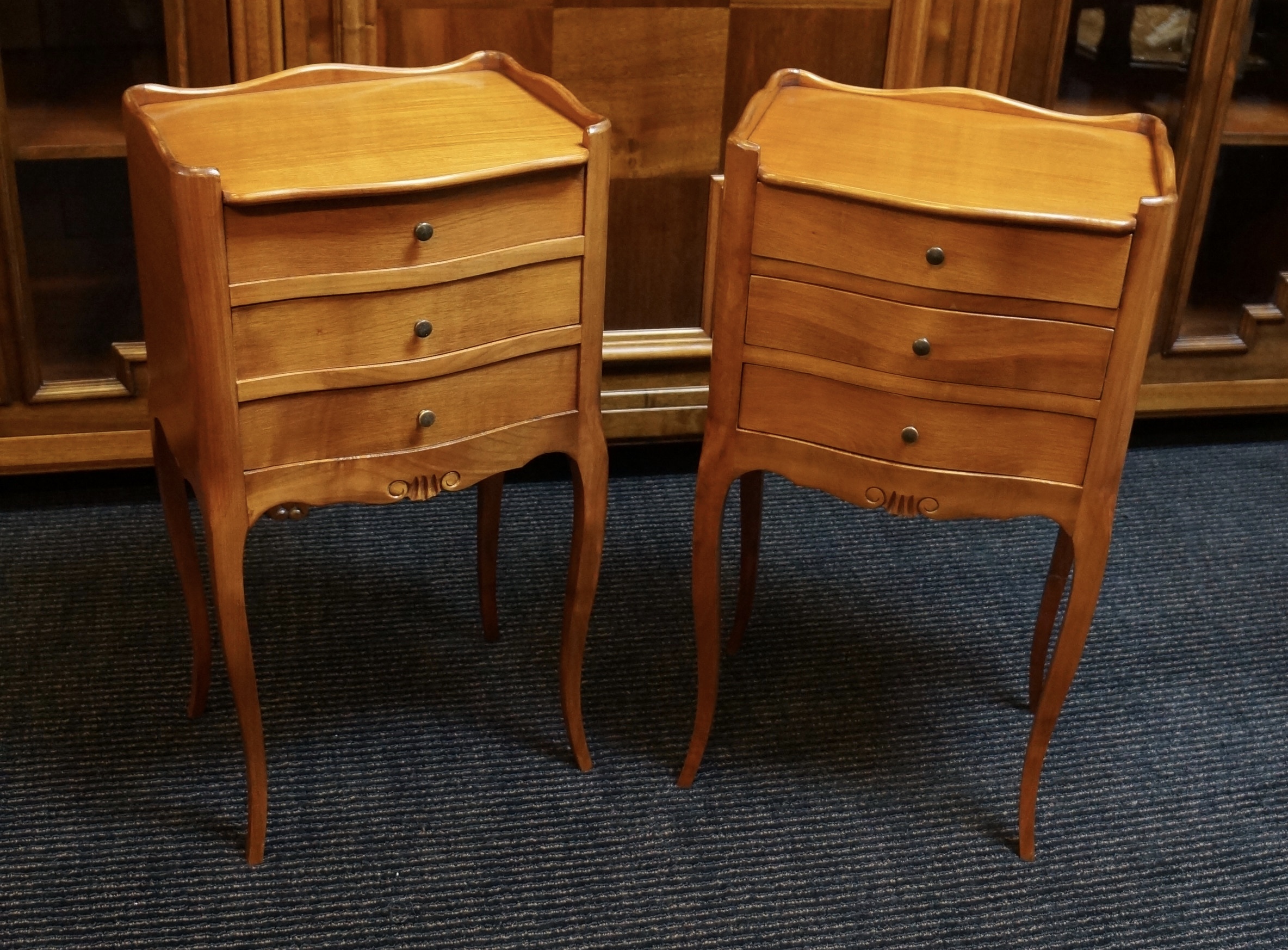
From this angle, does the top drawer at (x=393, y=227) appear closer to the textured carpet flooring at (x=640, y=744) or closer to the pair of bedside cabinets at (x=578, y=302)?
the pair of bedside cabinets at (x=578, y=302)

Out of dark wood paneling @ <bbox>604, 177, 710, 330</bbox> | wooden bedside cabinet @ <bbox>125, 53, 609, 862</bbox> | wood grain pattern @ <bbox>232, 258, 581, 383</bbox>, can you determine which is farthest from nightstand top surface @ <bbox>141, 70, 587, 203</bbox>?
dark wood paneling @ <bbox>604, 177, 710, 330</bbox>

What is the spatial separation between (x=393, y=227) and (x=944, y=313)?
54 cm

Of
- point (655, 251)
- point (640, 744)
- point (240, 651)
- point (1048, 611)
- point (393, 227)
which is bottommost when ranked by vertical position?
point (640, 744)

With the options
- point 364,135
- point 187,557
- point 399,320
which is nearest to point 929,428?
point 399,320

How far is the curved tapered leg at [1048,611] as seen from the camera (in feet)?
5.75

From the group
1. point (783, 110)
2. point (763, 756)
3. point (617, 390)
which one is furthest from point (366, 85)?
point (763, 756)

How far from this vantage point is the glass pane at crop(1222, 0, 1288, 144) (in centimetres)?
212

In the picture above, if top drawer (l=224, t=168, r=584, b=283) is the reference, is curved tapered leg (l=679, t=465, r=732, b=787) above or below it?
below

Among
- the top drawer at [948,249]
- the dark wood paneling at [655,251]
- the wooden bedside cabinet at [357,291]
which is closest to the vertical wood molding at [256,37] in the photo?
the wooden bedside cabinet at [357,291]

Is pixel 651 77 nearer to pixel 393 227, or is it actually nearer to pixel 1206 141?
pixel 393 227

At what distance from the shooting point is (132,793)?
Answer: 1.61 m

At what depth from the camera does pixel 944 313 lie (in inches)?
52.9

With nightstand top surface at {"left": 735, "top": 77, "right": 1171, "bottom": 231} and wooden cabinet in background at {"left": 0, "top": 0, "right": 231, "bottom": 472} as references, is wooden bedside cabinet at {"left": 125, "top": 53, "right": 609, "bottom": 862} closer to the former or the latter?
nightstand top surface at {"left": 735, "top": 77, "right": 1171, "bottom": 231}

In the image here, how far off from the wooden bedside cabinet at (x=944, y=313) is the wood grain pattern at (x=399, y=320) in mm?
188
